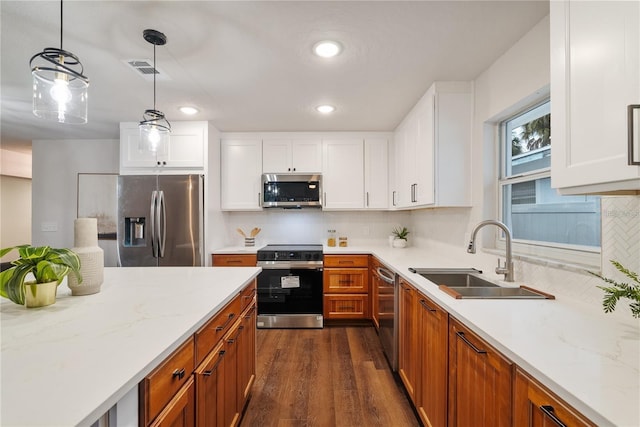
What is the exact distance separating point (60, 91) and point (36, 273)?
796mm

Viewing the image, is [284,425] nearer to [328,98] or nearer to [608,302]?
[608,302]

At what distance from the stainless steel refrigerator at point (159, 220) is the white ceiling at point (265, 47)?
0.78 meters

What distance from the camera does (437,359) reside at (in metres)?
1.47

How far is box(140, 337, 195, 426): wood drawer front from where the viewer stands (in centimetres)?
76

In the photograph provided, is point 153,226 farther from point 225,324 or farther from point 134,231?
point 225,324

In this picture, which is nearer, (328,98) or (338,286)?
(328,98)

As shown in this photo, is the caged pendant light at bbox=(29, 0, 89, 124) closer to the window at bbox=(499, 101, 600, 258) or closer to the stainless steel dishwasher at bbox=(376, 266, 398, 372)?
the stainless steel dishwasher at bbox=(376, 266, 398, 372)

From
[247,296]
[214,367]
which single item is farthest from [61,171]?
[214,367]

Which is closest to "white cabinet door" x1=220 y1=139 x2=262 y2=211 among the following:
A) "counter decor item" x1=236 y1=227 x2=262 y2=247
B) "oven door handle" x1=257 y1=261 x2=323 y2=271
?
"counter decor item" x1=236 y1=227 x2=262 y2=247

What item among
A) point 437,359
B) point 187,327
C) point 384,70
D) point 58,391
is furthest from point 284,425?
point 384,70

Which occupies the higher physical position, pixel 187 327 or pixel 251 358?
pixel 187 327

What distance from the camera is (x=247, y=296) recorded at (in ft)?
6.07

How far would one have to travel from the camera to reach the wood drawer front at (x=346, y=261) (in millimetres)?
3363

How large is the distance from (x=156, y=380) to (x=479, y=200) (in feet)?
7.47
